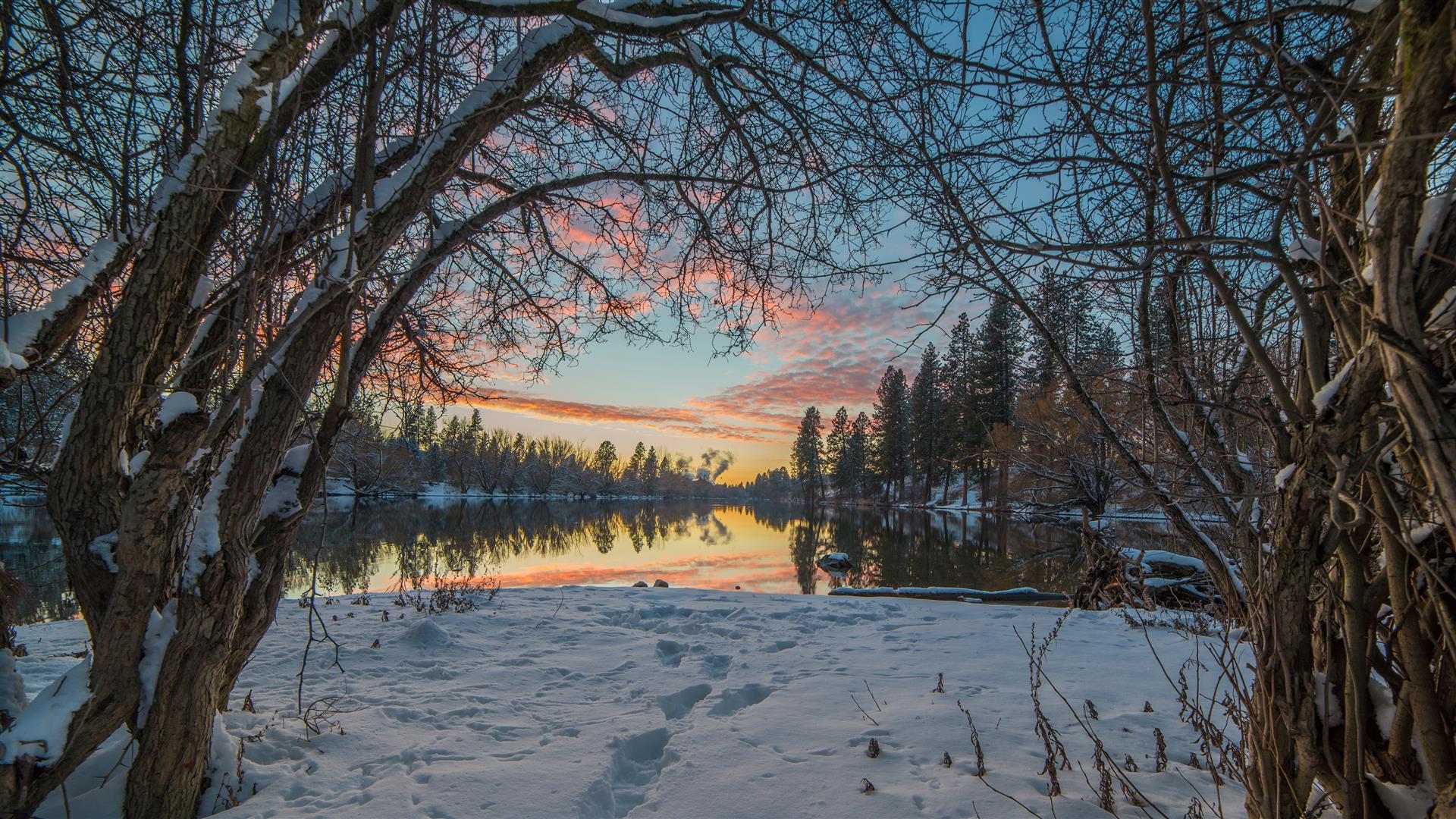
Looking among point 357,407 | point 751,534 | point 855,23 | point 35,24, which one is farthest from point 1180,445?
point 751,534

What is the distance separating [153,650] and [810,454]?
73.5m

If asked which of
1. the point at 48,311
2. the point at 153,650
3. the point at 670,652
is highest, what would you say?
the point at 48,311

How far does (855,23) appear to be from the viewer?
2.69 metres

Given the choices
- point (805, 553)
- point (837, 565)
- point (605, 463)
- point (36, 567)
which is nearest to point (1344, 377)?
point (36, 567)

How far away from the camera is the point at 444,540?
64.7 feet

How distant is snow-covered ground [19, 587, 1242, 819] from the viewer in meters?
2.52

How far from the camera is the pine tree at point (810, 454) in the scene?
230 ft

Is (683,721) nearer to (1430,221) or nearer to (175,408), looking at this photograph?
(175,408)

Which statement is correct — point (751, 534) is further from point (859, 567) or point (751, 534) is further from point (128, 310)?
point (128, 310)

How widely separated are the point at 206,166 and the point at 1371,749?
13.2 ft

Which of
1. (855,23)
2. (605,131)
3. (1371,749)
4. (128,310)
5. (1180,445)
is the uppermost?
(605,131)

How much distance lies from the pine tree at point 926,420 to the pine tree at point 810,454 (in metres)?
20.9

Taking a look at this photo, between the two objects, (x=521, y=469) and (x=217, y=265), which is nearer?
(x=217, y=265)

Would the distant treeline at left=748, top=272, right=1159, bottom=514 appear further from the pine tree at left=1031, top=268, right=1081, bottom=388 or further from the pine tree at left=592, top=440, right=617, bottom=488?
the pine tree at left=592, top=440, right=617, bottom=488
